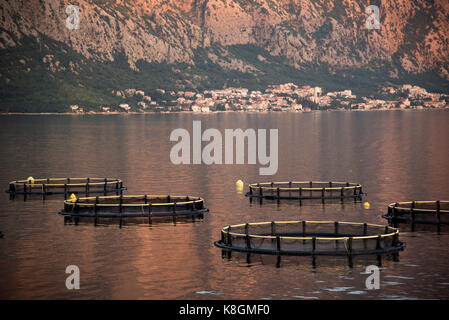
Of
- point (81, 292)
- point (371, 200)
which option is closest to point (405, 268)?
point (81, 292)

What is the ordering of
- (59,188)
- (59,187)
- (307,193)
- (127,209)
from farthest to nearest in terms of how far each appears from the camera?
(59,188)
(59,187)
(307,193)
(127,209)

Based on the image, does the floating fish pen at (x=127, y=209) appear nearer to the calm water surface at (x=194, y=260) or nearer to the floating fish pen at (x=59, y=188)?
the calm water surface at (x=194, y=260)

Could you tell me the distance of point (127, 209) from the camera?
Result: 89.1 m

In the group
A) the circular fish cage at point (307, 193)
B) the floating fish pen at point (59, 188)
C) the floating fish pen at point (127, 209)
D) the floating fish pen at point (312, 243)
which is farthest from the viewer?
the floating fish pen at point (59, 188)

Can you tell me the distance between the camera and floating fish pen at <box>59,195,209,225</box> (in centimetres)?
8794

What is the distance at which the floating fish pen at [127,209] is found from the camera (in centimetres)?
8794

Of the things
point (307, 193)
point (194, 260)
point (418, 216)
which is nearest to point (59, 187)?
point (307, 193)

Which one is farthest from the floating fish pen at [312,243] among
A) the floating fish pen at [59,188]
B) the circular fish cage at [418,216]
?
the floating fish pen at [59,188]

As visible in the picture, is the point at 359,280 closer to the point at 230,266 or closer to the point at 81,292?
the point at 230,266

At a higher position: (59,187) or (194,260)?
Answer: (59,187)

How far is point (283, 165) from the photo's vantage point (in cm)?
17450

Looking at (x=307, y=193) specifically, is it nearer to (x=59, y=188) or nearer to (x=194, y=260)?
(x=59, y=188)
